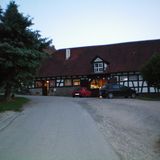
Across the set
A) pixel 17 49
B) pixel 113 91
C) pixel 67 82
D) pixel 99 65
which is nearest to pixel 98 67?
pixel 99 65

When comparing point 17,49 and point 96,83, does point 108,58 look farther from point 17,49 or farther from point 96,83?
point 17,49

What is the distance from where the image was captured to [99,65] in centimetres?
5166

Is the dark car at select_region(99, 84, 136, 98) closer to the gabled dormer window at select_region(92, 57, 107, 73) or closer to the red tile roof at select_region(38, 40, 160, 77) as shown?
the red tile roof at select_region(38, 40, 160, 77)

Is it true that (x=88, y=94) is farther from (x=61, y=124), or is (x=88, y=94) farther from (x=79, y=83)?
(x=61, y=124)

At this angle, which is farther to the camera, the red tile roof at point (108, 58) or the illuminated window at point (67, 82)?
the illuminated window at point (67, 82)

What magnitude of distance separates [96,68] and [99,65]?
0.60 metres

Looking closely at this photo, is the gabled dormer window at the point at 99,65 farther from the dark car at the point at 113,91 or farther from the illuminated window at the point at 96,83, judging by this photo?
the dark car at the point at 113,91

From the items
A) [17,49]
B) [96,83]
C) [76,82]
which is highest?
[17,49]

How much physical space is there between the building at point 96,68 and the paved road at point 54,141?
106 ft

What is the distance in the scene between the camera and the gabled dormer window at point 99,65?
51281mm

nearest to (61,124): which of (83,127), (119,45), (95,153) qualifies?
(83,127)

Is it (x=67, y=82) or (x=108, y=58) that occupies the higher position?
(x=108, y=58)

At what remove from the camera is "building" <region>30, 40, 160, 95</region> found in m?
49.6

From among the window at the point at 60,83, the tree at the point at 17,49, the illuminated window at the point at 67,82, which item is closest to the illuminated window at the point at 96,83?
the illuminated window at the point at 67,82
